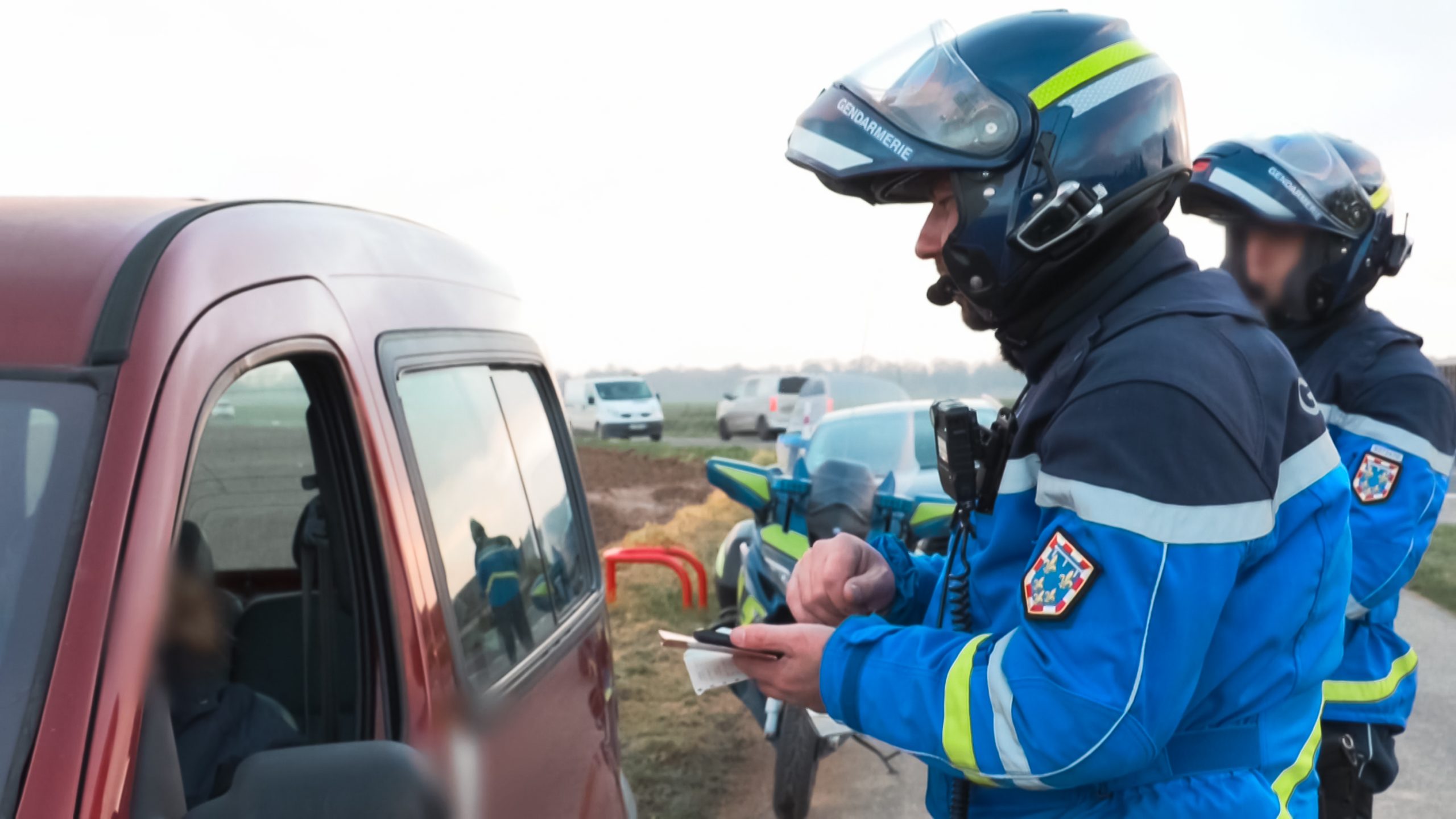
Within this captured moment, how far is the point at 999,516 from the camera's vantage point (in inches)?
58.5

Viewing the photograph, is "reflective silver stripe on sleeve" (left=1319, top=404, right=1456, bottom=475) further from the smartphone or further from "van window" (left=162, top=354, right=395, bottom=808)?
"van window" (left=162, top=354, right=395, bottom=808)

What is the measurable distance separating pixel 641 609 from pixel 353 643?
22.1ft

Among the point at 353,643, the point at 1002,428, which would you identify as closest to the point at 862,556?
the point at 1002,428

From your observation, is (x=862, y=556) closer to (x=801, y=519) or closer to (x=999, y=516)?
(x=999, y=516)

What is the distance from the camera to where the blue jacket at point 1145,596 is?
1.23 metres

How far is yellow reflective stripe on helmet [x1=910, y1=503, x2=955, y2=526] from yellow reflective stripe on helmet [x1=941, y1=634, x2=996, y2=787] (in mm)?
3026

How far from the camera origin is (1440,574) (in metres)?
9.30

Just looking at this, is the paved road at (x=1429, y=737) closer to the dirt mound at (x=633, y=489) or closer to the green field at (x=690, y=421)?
the dirt mound at (x=633, y=489)

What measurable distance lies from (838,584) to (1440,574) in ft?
31.4

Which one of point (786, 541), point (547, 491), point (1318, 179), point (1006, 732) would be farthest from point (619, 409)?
point (1006, 732)

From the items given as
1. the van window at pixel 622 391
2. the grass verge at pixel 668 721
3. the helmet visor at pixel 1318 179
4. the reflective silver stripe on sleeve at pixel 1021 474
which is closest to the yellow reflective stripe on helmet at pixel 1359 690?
the helmet visor at pixel 1318 179

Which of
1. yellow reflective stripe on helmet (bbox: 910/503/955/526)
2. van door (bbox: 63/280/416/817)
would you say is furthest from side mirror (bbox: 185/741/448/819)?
yellow reflective stripe on helmet (bbox: 910/503/955/526)

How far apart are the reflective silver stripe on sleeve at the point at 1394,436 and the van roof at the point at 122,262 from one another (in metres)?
2.29

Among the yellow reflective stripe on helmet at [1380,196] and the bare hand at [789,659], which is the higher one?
the yellow reflective stripe on helmet at [1380,196]
